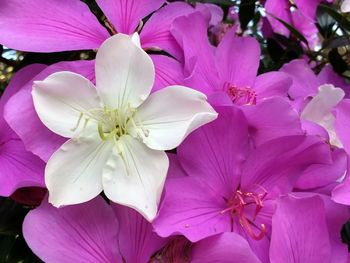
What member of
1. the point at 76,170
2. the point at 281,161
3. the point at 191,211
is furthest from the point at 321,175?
the point at 76,170

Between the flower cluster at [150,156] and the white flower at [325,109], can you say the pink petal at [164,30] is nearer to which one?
the flower cluster at [150,156]

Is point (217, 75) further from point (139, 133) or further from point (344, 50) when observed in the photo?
point (344, 50)

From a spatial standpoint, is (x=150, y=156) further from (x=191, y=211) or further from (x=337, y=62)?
(x=337, y=62)

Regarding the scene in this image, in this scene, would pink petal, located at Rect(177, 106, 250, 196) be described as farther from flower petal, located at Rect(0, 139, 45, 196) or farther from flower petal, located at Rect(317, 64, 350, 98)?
flower petal, located at Rect(317, 64, 350, 98)

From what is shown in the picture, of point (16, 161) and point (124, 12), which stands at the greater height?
point (124, 12)

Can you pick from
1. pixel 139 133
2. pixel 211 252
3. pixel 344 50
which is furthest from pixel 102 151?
pixel 344 50

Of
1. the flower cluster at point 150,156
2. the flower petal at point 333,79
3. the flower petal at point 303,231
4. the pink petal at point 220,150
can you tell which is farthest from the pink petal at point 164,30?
the flower petal at point 333,79

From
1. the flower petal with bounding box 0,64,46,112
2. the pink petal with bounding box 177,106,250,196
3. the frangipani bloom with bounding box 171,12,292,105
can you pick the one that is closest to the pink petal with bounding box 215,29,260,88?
the frangipani bloom with bounding box 171,12,292,105
